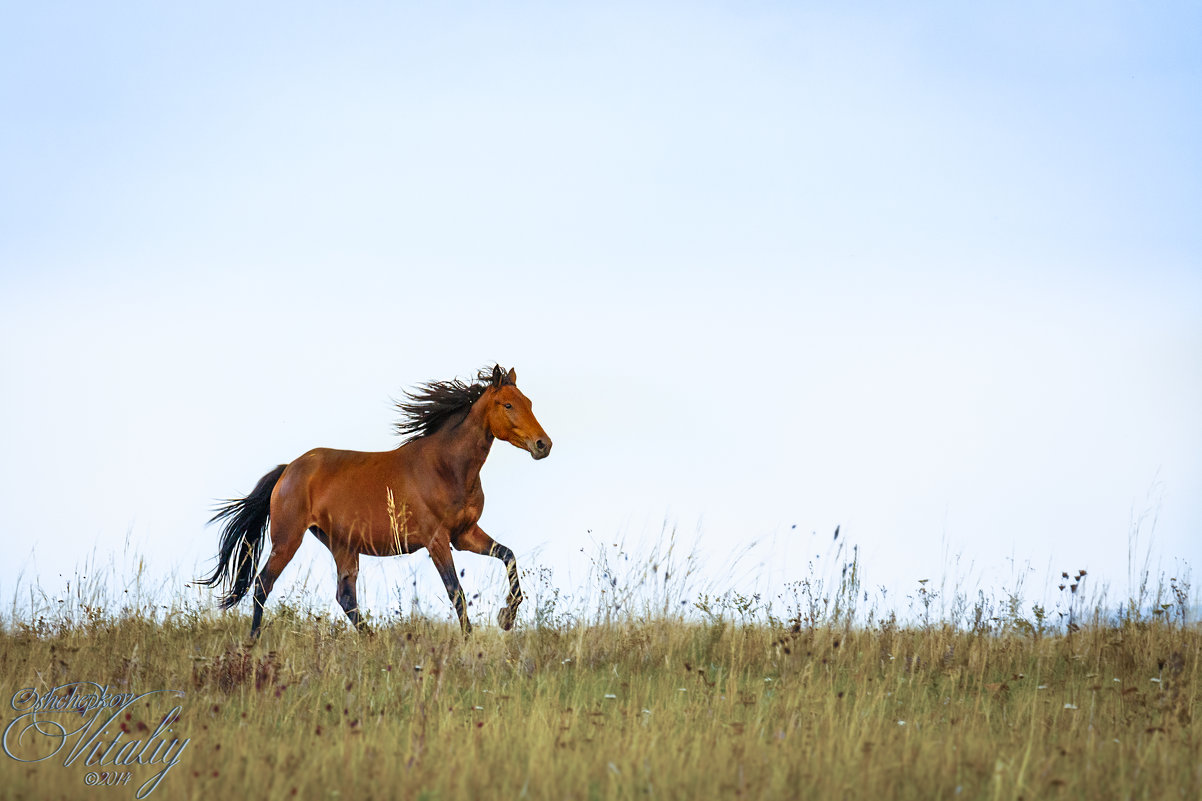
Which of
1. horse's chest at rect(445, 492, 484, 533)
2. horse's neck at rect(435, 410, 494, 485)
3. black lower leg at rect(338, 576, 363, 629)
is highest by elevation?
A: horse's neck at rect(435, 410, 494, 485)

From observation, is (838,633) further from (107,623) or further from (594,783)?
(107,623)

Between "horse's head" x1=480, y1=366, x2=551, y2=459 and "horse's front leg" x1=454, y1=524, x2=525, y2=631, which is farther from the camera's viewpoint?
"horse's head" x1=480, y1=366, x2=551, y2=459

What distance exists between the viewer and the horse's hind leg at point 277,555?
9.51m

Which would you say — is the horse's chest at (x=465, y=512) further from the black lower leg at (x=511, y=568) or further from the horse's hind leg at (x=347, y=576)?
the horse's hind leg at (x=347, y=576)

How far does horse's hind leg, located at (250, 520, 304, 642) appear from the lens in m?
9.51

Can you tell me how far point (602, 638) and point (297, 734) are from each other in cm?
314

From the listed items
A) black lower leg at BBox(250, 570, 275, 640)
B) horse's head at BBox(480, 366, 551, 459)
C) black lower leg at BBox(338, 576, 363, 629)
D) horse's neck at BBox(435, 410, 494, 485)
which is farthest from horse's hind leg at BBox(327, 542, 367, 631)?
horse's head at BBox(480, 366, 551, 459)

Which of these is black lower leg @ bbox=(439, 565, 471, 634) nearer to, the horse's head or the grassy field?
the grassy field

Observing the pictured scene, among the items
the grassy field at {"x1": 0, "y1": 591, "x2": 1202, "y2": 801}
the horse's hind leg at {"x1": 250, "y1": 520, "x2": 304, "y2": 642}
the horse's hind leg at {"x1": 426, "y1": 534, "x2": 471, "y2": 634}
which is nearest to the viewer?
the grassy field at {"x1": 0, "y1": 591, "x2": 1202, "y2": 801}

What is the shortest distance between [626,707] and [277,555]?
5070mm

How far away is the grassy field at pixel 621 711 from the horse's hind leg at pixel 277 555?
1.39 feet

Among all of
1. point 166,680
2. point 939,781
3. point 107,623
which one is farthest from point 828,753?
point 107,623

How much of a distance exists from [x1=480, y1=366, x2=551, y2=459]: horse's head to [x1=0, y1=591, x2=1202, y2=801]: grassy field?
5.63 ft

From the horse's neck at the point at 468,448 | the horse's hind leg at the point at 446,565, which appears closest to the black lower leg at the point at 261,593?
the horse's hind leg at the point at 446,565
